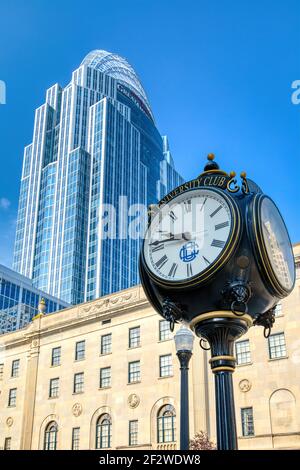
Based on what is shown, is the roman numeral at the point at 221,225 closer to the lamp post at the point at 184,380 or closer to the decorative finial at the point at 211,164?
the decorative finial at the point at 211,164

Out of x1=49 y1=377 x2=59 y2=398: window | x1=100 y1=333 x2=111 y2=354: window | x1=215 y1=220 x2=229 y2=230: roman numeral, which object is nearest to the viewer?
x1=215 y1=220 x2=229 y2=230: roman numeral

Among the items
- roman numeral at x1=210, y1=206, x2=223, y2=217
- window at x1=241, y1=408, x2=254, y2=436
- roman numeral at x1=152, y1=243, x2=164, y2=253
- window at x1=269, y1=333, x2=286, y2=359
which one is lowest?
roman numeral at x1=152, y1=243, x2=164, y2=253

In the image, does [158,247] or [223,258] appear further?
[158,247]

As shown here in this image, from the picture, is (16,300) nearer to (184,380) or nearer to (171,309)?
(184,380)

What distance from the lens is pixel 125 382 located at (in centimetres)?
3712

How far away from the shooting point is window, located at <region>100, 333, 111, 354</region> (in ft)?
130

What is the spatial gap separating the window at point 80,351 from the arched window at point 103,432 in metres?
4.89

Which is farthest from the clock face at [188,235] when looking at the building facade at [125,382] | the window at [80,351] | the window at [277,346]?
the window at [80,351]

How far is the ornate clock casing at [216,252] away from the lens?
465 centimetres

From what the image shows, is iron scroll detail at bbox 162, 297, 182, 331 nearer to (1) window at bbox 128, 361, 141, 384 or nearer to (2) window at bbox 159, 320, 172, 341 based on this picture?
(2) window at bbox 159, 320, 172, 341

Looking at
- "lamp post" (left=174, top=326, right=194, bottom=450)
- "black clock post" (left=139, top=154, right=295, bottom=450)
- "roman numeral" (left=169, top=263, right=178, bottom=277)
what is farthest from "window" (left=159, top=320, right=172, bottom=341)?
"roman numeral" (left=169, top=263, right=178, bottom=277)

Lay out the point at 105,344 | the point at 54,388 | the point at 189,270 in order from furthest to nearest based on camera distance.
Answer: the point at 54,388 < the point at 105,344 < the point at 189,270

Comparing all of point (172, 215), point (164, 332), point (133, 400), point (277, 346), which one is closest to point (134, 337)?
A: point (164, 332)

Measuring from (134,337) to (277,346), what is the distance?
425 inches
